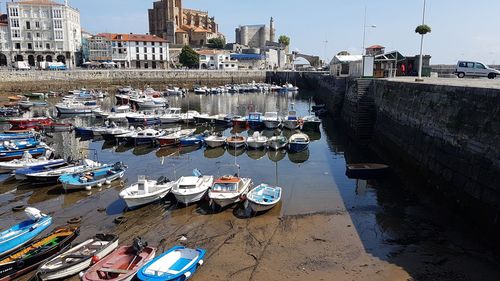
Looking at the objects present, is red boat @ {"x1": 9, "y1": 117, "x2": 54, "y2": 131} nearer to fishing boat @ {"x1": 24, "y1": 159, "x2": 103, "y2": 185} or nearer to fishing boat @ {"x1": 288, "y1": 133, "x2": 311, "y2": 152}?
fishing boat @ {"x1": 24, "y1": 159, "x2": 103, "y2": 185}

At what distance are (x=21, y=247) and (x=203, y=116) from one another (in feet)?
97.2

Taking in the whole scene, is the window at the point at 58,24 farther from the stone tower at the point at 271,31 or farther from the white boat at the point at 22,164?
the stone tower at the point at 271,31

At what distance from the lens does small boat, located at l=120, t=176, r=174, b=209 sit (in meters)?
17.8

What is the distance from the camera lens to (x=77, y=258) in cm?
1278

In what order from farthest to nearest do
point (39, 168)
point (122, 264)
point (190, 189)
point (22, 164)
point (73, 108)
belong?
point (73, 108) < point (22, 164) < point (39, 168) < point (190, 189) < point (122, 264)

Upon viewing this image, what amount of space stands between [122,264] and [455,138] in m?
15.9

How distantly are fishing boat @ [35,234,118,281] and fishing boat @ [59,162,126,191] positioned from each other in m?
7.12

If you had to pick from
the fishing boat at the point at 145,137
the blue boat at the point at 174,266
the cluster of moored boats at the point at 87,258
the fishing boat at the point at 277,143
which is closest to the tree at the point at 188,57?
the fishing boat at the point at 145,137

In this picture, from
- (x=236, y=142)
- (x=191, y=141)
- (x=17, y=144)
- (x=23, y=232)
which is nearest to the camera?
(x=23, y=232)

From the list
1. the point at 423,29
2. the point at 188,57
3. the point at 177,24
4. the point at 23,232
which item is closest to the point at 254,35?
the point at 177,24

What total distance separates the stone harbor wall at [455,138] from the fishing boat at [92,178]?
1760 cm

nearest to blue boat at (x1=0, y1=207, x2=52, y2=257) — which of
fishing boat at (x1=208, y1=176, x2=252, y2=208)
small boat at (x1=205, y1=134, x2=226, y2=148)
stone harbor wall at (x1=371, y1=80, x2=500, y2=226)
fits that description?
fishing boat at (x1=208, y1=176, x2=252, y2=208)

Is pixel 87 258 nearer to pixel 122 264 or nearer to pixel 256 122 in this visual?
pixel 122 264

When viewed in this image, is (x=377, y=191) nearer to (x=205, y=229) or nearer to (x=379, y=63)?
(x=205, y=229)
